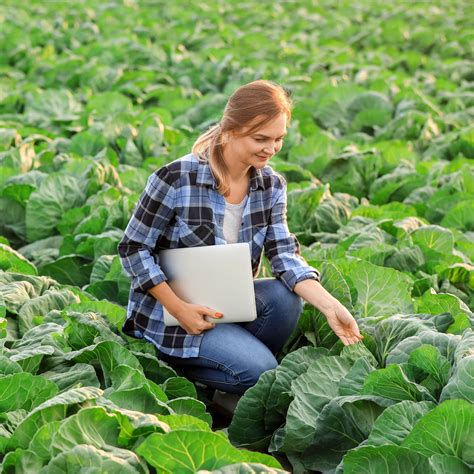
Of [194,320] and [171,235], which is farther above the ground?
[171,235]

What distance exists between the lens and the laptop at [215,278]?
4.13 metres

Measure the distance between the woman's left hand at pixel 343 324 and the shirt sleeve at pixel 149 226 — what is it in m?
0.72

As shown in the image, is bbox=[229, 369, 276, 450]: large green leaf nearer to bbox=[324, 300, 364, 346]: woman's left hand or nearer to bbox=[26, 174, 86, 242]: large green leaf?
bbox=[324, 300, 364, 346]: woman's left hand

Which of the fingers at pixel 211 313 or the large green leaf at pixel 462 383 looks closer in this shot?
the large green leaf at pixel 462 383

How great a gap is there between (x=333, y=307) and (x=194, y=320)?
0.59 metres

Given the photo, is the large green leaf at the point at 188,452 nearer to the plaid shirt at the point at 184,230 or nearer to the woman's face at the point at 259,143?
the plaid shirt at the point at 184,230

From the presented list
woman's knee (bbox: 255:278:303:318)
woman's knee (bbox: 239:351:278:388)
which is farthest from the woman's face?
woman's knee (bbox: 239:351:278:388)

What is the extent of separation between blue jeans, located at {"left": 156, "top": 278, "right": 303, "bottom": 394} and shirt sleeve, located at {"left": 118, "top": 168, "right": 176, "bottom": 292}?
353 mm

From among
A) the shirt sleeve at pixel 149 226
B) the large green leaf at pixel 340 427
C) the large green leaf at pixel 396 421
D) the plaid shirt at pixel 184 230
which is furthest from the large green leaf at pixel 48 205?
the large green leaf at pixel 396 421

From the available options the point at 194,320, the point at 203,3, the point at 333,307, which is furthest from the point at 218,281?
the point at 203,3

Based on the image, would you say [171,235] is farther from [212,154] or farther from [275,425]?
[275,425]

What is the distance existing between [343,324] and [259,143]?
2.72 feet

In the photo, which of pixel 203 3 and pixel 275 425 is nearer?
pixel 275 425

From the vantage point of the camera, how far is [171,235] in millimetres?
4262
